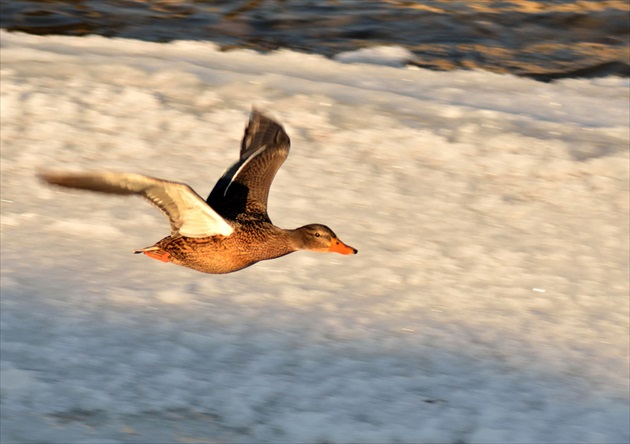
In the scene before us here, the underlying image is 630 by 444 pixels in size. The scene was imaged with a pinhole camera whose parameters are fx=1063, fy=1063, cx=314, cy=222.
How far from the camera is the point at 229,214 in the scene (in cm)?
407

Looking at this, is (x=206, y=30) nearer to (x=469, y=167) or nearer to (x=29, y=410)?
(x=469, y=167)

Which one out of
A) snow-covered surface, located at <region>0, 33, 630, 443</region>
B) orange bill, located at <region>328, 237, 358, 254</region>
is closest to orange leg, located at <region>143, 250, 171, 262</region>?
snow-covered surface, located at <region>0, 33, 630, 443</region>

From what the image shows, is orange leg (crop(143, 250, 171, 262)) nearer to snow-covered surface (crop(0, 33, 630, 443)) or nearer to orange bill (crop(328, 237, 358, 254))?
snow-covered surface (crop(0, 33, 630, 443))

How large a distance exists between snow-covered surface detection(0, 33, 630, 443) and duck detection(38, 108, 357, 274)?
1.46 feet

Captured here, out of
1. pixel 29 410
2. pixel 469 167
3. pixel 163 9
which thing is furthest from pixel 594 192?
pixel 163 9

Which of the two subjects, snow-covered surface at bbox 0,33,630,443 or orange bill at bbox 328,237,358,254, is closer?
snow-covered surface at bbox 0,33,630,443

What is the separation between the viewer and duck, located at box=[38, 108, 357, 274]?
343cm

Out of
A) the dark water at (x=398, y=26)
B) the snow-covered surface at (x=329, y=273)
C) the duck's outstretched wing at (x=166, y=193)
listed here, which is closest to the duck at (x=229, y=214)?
the duck's outstretched wing at (x=166, y=193)

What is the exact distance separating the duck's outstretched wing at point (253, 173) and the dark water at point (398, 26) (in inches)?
179

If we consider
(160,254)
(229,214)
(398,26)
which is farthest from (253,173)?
(398,26)

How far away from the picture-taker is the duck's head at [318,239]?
4.11m

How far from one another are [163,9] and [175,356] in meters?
6.77

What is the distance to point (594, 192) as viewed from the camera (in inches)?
232

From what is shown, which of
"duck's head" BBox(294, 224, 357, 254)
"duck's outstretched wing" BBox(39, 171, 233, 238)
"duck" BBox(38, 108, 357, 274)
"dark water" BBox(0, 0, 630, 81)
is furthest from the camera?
"dark water" BBox(0, 0, 630, 81)
